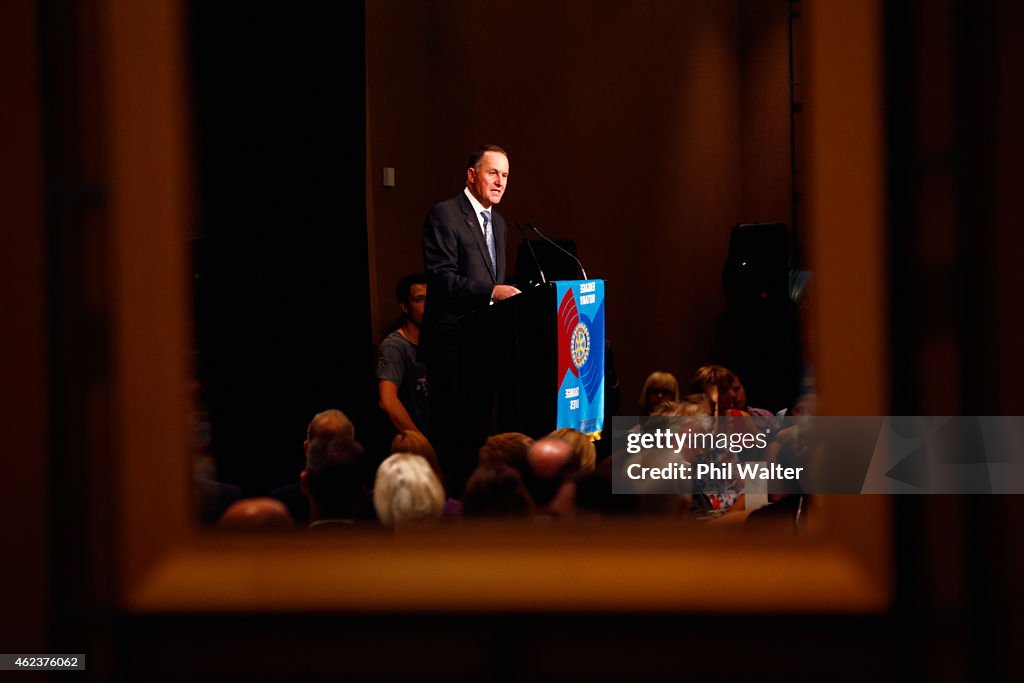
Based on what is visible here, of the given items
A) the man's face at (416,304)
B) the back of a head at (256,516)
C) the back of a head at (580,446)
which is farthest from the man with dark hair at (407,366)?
the back of a head at (256,516)

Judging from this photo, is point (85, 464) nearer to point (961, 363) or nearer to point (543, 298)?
point (961, 363)

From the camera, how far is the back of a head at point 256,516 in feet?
4.24

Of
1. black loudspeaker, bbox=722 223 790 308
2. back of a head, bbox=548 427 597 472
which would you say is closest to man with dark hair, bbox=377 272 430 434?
black loudspeaker, bbox=722 223 790 308

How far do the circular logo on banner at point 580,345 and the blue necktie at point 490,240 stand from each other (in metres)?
0.49

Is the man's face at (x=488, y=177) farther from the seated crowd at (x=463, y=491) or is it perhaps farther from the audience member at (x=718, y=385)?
the seated crowd at (x=463, y=491)

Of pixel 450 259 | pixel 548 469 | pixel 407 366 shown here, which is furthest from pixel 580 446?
pixel 407 366

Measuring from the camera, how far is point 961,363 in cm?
114

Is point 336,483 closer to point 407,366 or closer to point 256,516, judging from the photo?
point 256,516

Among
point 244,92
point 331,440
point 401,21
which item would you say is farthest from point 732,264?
point 331,440

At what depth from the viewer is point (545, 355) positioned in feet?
10.7

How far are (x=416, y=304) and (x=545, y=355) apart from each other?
1.16 meters

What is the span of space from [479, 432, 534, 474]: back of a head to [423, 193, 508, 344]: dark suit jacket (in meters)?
1.46

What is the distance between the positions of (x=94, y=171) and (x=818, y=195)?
82 cm

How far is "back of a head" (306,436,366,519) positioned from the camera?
1904 millimetres
